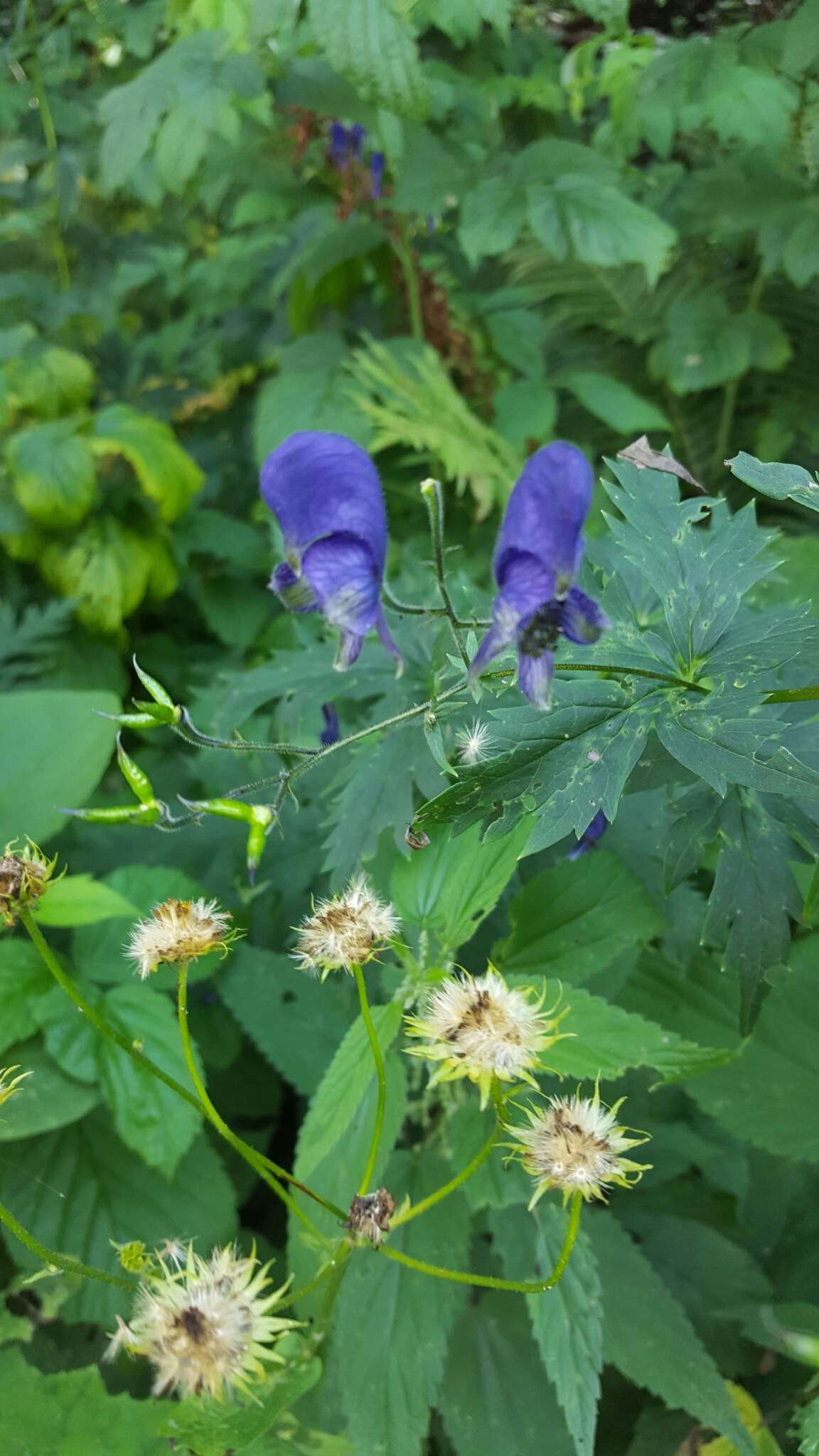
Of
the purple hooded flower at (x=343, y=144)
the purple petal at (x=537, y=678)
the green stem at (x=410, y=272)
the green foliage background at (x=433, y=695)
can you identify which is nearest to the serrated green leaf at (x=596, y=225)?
the green foliage background at (x=433, y=695)

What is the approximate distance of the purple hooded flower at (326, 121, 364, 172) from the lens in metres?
1.53

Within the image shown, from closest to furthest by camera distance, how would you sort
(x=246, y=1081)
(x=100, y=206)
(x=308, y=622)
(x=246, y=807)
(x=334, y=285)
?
(x=246, y=807), (x=246, y=1081), (x=308, y=622), (x=334, y=285), (x=100, y=206)

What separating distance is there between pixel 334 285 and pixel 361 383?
0.27 m

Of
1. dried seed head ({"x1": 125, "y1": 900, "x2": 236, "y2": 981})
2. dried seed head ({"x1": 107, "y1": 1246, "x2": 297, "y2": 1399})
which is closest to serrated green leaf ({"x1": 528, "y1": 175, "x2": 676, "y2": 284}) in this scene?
dried seed head ({"x1": 125, "y1": 900, "x2": 236, "y2": 981})

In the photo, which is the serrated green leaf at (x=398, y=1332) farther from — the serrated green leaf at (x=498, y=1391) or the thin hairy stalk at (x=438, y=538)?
the thin hairy stalk at (x=438, y=538)

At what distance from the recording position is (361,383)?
4.91 ft

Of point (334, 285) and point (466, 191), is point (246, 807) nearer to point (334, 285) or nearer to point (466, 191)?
point (466, 191)

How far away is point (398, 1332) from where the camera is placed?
686 mm

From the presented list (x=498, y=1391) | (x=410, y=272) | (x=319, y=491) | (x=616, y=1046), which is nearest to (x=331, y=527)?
(x=319, y=491)

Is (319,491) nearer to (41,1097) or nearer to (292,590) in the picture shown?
(292,590)

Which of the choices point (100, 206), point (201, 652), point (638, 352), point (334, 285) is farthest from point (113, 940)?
point (100, 206)

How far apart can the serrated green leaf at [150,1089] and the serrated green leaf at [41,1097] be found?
0.03m

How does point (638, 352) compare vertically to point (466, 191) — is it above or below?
below

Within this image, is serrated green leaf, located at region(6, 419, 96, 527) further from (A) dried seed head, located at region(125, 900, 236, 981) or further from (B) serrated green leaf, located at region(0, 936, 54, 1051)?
(A) dried seed head, located at region(125, 900, 236, 981)
